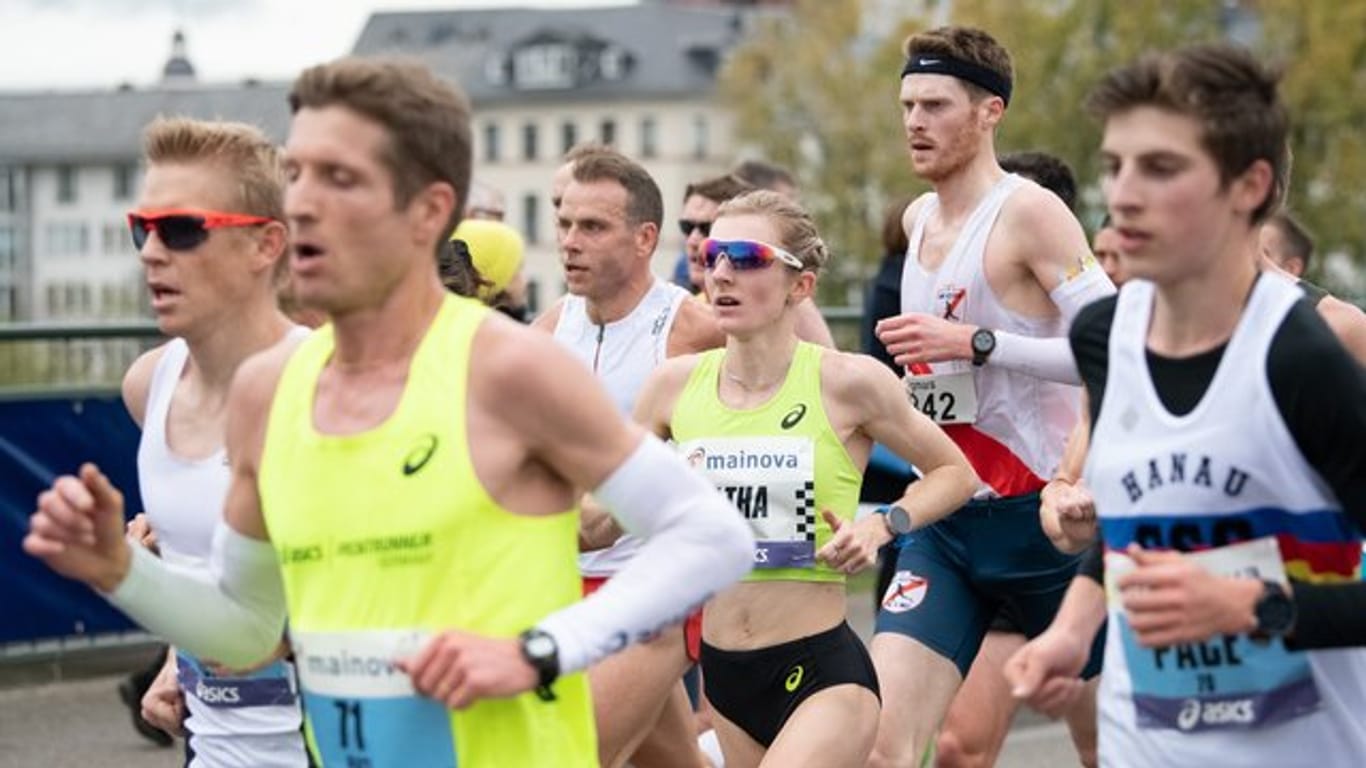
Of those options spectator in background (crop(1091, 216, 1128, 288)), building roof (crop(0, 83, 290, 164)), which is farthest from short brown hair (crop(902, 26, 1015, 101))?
building roof (crop(0, 83, 290, 164))

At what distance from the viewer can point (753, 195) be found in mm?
7867

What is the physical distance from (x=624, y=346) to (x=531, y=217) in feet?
378

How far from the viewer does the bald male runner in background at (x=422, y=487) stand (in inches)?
173

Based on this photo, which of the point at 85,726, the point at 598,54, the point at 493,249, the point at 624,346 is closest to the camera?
the point at 624,346

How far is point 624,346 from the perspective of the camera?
856 centimetres

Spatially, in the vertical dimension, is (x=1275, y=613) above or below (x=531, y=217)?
above

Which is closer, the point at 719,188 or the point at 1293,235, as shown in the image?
the point at 1293,235

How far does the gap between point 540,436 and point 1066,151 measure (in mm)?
65361

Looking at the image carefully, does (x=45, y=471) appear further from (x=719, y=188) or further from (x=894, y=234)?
(x=894, y=234)

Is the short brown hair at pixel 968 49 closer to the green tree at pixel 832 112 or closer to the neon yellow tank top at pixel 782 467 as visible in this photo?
the neon yellow tank top at pixel 782 467

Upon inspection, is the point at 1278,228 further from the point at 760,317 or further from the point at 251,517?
the point at 251,517

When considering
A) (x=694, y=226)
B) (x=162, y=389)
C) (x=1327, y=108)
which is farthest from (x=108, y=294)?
(x=162, y=389)

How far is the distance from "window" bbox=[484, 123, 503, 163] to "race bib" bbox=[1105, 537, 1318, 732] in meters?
124

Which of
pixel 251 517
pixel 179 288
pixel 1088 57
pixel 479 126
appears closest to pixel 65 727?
pixel 179 288
